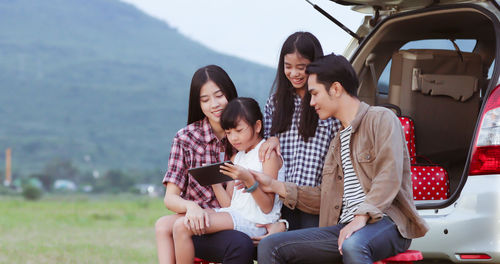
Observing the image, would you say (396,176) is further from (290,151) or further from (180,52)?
(180,52)

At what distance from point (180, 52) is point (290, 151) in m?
97.4

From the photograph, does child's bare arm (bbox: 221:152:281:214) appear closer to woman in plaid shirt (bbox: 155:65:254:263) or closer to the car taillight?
woman in plaid shirt (bbox: 155:65:254:263)

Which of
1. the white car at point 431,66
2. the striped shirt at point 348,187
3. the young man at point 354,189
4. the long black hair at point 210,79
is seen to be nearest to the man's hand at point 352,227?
the young man at point 354,189

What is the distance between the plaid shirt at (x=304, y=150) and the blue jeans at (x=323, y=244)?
0.33m

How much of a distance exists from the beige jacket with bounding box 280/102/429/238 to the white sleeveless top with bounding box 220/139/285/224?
21cm

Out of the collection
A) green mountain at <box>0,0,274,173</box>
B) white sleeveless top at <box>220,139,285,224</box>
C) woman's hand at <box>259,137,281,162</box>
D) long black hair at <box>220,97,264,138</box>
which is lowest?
green mountain at <box>0,0,274,173</box>

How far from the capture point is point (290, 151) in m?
3.15

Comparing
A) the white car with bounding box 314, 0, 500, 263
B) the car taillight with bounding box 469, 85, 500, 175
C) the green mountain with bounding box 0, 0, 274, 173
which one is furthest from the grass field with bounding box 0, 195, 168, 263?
the green mountain with bounding box 0, 0, 274, 173

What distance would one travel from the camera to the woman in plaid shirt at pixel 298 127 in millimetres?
3078

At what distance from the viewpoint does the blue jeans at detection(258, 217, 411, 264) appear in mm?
2607

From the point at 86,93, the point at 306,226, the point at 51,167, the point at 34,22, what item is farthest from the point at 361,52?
the point at 34,22

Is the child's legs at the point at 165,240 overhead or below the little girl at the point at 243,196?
below

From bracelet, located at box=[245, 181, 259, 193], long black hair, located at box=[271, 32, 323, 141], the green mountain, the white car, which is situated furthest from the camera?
the green mountain

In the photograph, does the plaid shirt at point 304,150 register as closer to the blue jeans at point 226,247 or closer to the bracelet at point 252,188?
the bracelet at point 252,188
